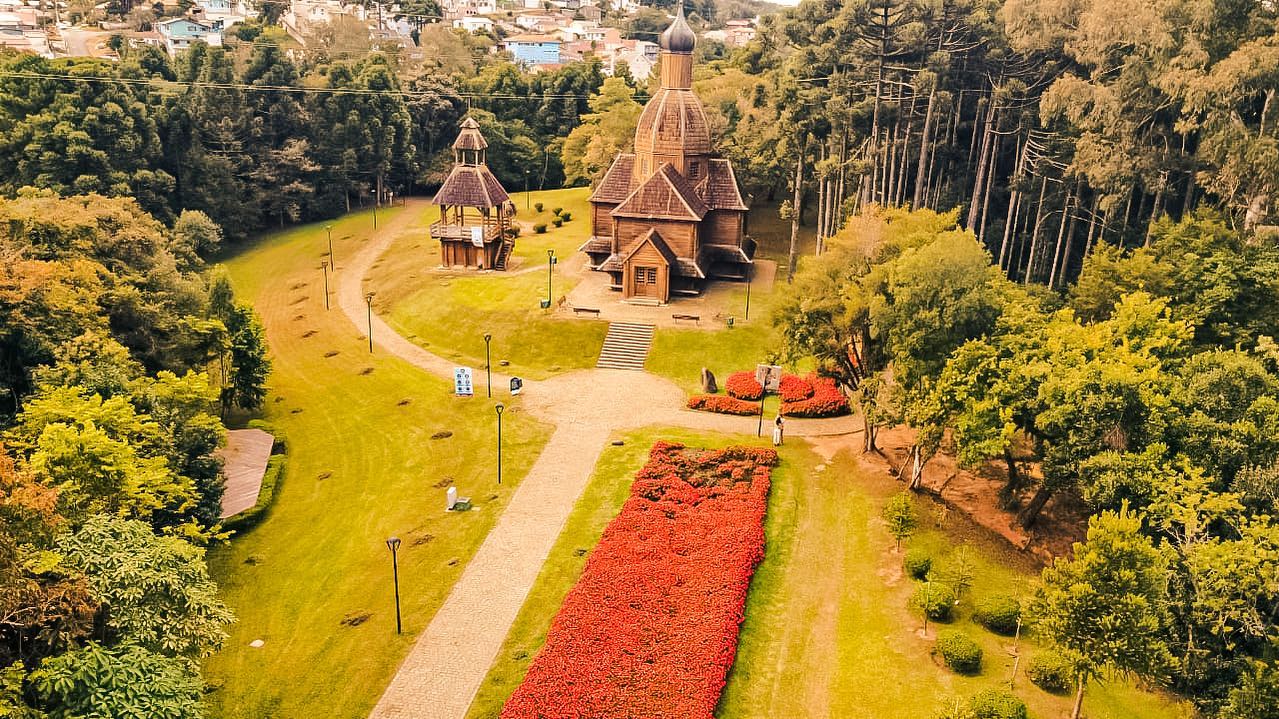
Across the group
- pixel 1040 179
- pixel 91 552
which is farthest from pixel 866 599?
pixel 1040 179

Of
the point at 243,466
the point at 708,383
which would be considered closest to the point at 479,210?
the point at 708,383

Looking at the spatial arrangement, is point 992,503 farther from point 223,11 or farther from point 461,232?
point 223,11

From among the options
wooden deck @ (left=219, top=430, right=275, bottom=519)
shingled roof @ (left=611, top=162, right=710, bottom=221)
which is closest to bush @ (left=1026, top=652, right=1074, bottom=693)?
wooden deck @ (left=219, top=430, right=275, bottom=519)

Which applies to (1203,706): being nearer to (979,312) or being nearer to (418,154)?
(979,312)

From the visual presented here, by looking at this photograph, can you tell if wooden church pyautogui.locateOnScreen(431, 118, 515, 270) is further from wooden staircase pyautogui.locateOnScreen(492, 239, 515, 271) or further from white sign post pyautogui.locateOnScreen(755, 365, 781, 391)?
white sign post pyautogui.locateOnScreen(755, 365, 781, 391)

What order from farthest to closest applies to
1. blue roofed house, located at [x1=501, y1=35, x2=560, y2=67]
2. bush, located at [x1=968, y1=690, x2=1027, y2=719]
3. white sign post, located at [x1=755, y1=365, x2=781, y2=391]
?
blue roofed house, located at [x1=501, y1=35, x2=560, y2=67] → white sign post, located at [x1=755, y1=365, x2=781, y2=391] → bush, located at [x1=968, y1=690, x2=1027, y2=719]

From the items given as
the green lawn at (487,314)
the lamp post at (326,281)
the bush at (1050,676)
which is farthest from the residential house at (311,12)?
the bush at (1050,676)

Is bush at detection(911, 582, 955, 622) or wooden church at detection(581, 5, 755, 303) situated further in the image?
wooden church at detection(581, 5, 755, 303)

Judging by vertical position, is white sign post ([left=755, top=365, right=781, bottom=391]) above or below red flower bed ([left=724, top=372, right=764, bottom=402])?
above
